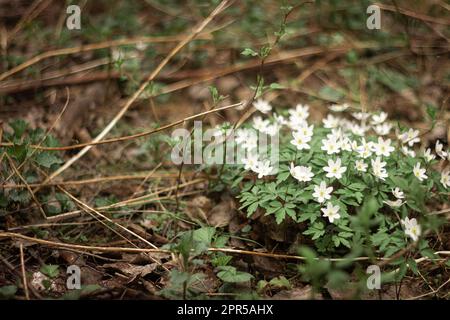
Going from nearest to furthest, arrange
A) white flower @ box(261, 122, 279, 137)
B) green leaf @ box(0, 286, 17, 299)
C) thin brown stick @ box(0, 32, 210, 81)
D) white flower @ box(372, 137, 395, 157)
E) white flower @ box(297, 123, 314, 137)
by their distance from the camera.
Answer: green leaf @ box(0, 286, 17, 299), white flower @ box(372, 137, 395, 157), white flower @ box(297, 123, 314, 137), white flower @ box(261, 122, 279, 137), thin brown stick @ box(0, 32, 210, 81)

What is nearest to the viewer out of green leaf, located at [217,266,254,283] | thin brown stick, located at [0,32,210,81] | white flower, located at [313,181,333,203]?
green leaf, located at [217,266,254,283]

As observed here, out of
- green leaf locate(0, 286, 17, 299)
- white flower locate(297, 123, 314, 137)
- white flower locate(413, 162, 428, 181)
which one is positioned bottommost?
green leaf locate(0, 286, 17, 299)

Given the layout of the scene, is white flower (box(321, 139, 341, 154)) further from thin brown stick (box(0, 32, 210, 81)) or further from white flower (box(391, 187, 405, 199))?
thin brown stick (box(0, 32, 210, 81))

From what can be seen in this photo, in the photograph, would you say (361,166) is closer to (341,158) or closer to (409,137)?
(341,158)

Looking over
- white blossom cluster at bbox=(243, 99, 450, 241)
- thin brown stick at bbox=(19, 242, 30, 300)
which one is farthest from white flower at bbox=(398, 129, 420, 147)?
thin brown stick at bbox=(19, 242, 30, 300)

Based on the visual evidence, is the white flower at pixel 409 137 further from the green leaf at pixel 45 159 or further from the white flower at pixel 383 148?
the green leaf at pixel 45 159
